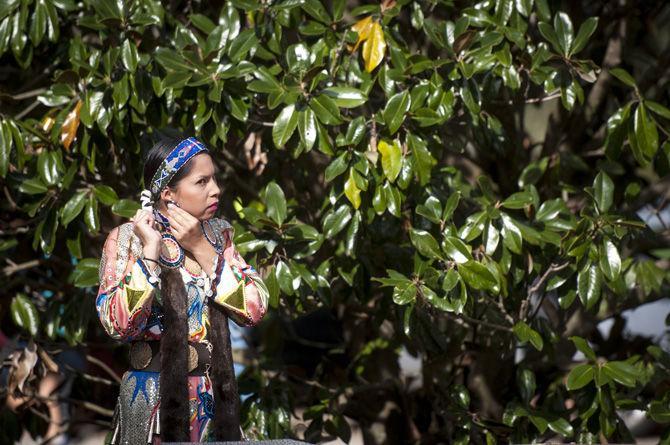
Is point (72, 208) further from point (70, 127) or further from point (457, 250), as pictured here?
point (457, 250)

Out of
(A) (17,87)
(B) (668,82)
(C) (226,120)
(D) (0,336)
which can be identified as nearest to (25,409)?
(D) (0,336)

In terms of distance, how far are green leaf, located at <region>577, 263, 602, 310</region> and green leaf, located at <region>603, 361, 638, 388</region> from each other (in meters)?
0.29

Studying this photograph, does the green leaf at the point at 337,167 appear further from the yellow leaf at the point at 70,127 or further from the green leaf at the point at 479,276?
the yellow leaf at the point at 70,127

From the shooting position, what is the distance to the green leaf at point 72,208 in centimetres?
507

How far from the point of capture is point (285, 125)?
4879mm

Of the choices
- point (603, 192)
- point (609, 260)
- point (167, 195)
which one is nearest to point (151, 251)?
point (167, 195)

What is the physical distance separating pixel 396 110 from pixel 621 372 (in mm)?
1454

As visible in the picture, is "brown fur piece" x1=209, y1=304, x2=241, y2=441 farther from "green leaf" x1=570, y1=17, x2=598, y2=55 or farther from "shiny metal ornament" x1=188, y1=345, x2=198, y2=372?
"green leaf" x1=570, y1=17, x2=598, y2=55

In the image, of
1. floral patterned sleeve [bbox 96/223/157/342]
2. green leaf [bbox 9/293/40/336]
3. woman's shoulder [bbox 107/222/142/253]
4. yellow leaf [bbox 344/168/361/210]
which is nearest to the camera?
floral patterned sleeve [bbox 96/223/157/342]

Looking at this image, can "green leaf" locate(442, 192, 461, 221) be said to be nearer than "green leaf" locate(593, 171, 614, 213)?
Yes

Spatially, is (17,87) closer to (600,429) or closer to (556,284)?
(556,284)

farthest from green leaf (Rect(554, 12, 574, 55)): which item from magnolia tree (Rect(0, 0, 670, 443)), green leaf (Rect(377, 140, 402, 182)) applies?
green leaf (Rect(377, 140, 402, 182))

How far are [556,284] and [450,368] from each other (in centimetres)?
112

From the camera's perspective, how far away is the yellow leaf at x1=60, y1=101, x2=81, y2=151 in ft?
17.0
